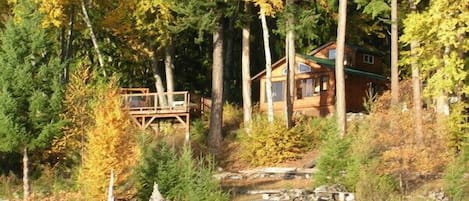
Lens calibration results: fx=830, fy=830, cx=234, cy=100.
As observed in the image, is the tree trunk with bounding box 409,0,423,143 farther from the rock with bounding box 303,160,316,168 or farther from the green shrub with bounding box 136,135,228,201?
the green shrub with bounding box 136,135,228,201

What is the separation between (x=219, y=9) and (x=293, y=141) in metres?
5.59

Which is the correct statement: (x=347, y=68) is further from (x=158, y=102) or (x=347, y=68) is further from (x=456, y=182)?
(x=456, y=182)

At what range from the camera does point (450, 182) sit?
63.0ft

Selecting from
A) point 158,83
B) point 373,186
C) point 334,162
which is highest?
point 158,83

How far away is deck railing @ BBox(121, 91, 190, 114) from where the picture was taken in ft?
112

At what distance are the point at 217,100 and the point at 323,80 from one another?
892 centimetres

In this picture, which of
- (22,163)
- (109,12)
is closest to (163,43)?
(109,12)

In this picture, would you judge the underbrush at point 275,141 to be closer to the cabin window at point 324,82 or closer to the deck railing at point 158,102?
the deck railing at point 158,102

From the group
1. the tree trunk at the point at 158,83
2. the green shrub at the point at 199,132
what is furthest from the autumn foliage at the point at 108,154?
the tree trunk at the point at 158,83

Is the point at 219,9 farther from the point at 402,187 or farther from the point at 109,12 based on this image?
the point at 402,187

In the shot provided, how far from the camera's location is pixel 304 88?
3962cm

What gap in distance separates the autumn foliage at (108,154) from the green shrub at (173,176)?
0.41m

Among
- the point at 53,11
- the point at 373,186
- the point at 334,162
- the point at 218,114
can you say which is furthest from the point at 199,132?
the point at 373,186

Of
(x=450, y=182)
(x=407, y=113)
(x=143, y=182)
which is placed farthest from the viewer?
(x=407, y=113)
